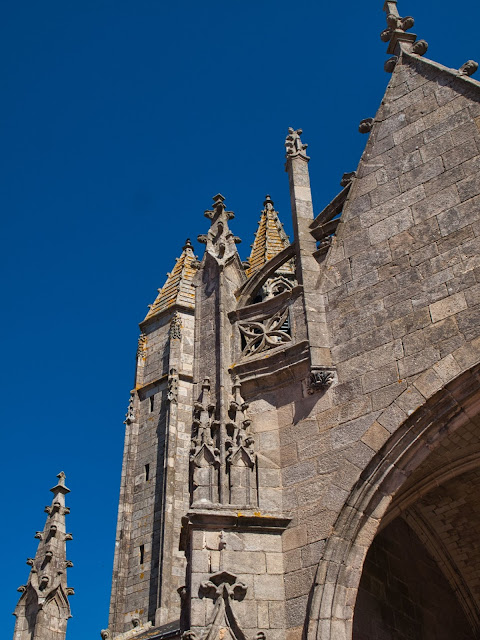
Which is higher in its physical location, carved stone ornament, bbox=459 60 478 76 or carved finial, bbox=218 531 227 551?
carved stone ornament, bbox=459 60 478 76

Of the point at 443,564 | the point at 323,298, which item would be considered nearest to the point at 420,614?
the point at 443,564

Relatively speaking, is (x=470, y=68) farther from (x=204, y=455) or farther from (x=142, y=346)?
(x=142, y=346)

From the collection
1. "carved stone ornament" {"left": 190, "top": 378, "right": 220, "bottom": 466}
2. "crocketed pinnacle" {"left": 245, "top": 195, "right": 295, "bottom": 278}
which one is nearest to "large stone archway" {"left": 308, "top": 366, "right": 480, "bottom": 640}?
"carved stone ornament" {"left": 190, "top": 378, "right": 220, "bottom": 466}

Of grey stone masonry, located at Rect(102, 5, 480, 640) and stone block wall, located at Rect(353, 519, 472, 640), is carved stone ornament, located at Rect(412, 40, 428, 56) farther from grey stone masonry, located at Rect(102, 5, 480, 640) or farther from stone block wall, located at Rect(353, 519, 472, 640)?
stone block wall, located at Rect(353, 519, 472, 640)

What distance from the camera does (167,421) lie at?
18.8m

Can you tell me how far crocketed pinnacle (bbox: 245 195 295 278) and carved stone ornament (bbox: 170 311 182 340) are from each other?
2.11m

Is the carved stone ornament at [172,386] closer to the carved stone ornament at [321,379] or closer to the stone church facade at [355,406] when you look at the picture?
the stone church facade at [355,406]

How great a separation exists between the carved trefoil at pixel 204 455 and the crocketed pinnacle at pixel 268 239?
12408 millimetres

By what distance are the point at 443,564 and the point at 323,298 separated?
3.49 metres

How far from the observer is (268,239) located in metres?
22.3

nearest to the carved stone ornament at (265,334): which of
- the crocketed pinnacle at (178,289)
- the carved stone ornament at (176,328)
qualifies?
the carved stone ornament at (176,328)

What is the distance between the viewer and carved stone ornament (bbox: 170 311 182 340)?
67.3ft

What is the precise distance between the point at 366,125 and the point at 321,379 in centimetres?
308

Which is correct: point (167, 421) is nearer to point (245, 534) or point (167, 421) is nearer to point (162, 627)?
point (162, 627)
